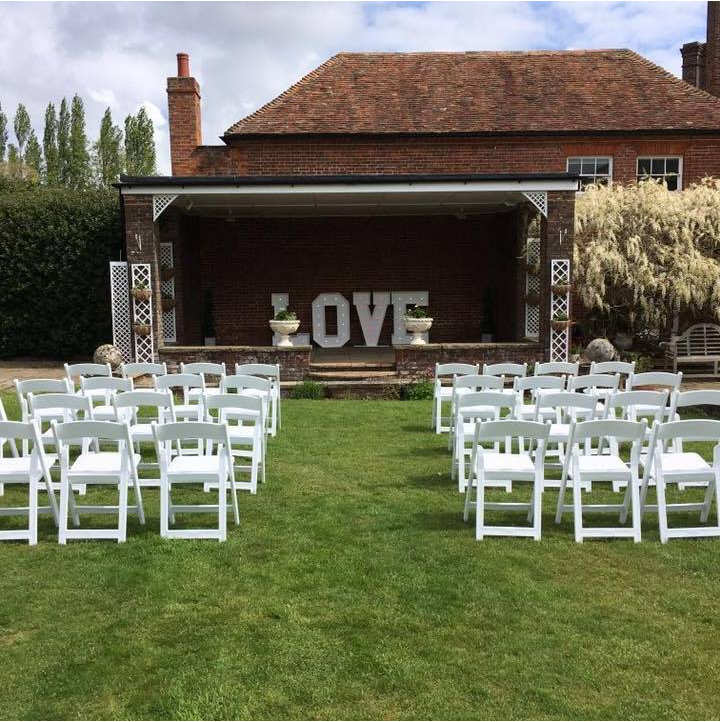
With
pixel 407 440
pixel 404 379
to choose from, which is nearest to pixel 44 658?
pixel 407 440

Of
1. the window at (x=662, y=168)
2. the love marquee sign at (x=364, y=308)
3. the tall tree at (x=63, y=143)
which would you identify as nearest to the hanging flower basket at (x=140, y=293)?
the love marquee sign at (x=364, y=308)

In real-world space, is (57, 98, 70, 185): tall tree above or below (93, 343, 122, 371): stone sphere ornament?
above

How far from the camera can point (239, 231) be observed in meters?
17.8

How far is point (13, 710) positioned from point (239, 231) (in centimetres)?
1525

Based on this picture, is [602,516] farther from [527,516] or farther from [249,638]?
[249,638]

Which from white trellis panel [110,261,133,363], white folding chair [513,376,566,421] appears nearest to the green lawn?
white folding chair [513,376,566,421]

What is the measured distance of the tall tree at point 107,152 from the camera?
172 feet

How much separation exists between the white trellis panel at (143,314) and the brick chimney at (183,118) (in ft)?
20.3

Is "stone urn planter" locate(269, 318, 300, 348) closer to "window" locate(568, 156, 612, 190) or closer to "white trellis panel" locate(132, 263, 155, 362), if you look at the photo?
"white trellis panel" locate(132, 263, 155, 362)

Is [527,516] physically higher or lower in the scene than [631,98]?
lower

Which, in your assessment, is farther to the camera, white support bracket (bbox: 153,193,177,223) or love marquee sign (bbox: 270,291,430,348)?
love marquee sign (bbox: 270,291,430,348)

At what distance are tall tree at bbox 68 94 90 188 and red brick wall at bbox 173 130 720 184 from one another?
36.5 metres

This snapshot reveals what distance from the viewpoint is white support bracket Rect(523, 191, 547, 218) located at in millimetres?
13156

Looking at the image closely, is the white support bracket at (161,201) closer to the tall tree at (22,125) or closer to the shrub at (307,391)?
the shrub at (307,391)
